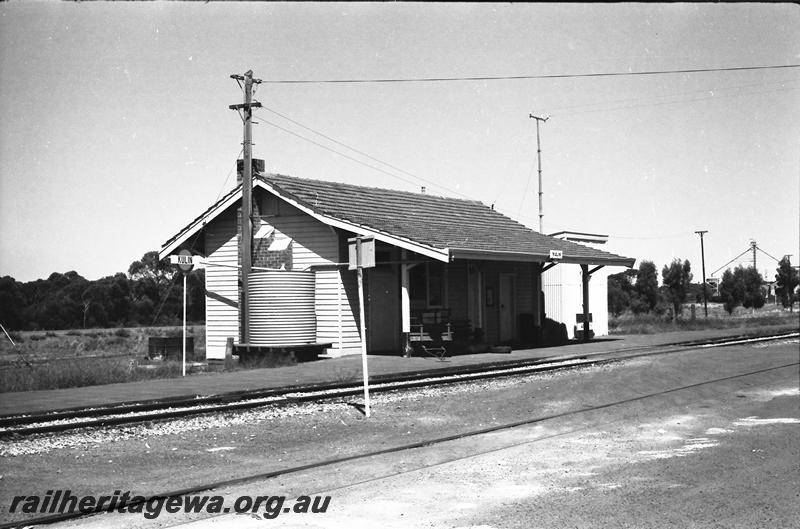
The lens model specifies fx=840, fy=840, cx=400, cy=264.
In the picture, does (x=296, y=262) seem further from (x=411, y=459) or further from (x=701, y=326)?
(x=701, y=326)

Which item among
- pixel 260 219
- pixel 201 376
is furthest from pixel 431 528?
pixel 260 219

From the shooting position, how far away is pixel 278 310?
70.5 feet

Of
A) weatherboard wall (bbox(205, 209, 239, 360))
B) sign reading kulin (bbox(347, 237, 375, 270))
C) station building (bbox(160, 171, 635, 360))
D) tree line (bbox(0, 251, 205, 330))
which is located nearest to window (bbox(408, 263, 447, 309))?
station building (bbox(160, 171, 635, 360))

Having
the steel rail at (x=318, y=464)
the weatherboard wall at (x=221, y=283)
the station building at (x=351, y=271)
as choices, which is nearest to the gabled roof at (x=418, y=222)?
the station building at (x=351, y=271)

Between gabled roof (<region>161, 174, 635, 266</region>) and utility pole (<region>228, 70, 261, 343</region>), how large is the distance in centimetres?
74

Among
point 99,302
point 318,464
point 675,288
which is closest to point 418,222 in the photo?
point 318,464

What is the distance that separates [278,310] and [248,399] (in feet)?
26.8

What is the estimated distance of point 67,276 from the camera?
6203 cm

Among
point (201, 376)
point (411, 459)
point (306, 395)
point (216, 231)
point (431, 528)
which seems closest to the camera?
point (431, 528)

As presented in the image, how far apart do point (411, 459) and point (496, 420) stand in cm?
294

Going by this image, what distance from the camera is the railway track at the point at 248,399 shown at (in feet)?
34.9
